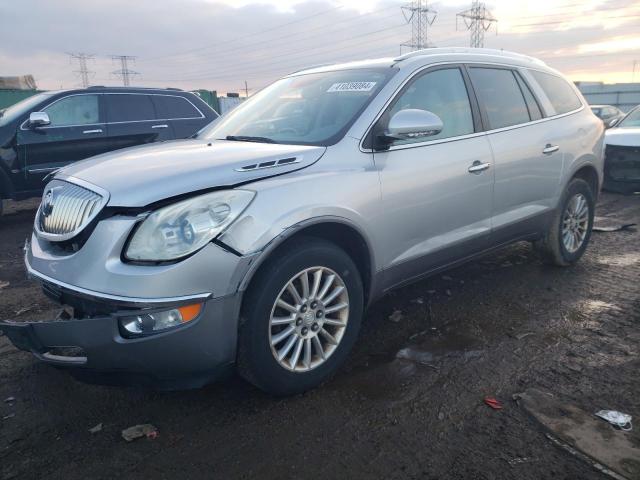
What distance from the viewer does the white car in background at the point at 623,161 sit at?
8555mm

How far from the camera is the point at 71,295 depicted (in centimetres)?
243

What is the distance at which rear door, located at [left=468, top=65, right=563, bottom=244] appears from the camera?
158 inches

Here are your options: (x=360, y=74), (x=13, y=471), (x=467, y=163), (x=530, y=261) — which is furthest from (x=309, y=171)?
(x=530, y=261)

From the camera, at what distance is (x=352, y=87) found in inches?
139

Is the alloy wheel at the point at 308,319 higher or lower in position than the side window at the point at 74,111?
lower

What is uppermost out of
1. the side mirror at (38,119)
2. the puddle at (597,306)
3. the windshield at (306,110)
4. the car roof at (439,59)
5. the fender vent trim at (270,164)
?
the car roof at (439,59)

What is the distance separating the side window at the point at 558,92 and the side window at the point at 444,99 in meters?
1.22

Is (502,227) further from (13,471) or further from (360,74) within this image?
(13,471)

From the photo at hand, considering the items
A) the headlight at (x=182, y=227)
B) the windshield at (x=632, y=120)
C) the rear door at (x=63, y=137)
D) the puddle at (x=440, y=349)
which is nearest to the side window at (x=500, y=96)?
the puddle at (x=440, y=349)

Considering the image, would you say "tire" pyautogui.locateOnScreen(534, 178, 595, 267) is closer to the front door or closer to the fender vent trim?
the front door

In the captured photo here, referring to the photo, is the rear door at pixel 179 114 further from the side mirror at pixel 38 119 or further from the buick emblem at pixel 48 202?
the buick emblem at pixel 48 202

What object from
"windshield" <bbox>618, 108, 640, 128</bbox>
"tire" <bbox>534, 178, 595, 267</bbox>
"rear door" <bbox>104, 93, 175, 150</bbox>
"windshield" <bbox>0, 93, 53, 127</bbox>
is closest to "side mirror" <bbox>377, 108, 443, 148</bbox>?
"tire" <bbox>534, 178, 595, 267</bbox>

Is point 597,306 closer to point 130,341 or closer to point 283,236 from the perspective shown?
point 283,236

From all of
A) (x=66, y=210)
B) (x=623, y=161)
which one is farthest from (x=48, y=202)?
(x=623, y=161)
